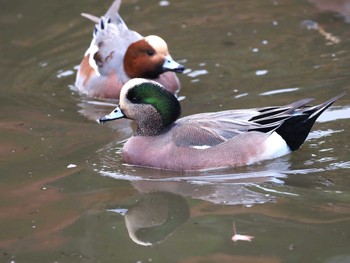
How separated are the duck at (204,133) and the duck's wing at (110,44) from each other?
90.1 inches

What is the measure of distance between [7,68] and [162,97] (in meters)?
3.29

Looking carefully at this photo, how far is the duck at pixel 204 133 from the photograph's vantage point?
259 inches

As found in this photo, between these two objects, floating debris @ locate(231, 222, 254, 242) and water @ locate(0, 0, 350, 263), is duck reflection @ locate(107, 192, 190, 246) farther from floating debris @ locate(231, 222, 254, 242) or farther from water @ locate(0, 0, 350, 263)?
floating debris @ locate(231, 222, 254, 242)

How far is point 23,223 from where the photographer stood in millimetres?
5711

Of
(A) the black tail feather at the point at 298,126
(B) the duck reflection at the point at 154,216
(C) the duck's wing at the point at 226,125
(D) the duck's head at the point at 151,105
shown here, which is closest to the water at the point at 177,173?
(B) the duck reflection at the point at 154,216

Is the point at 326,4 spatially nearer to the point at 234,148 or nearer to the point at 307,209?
the point at 234,148

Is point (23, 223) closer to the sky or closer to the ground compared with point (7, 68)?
closer to the sky

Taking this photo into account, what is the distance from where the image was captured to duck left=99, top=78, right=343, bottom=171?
6.59 meters

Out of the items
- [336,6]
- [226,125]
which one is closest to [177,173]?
[226,125]

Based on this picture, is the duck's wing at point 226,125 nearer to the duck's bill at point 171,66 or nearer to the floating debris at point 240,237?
the floating debris at point 240,237

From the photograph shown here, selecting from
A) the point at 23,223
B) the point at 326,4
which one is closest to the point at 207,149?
the point at 23,223

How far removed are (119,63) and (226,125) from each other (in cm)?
268

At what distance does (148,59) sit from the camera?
8.81 meters

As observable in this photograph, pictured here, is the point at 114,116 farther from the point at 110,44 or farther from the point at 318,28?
the point at 318,28
